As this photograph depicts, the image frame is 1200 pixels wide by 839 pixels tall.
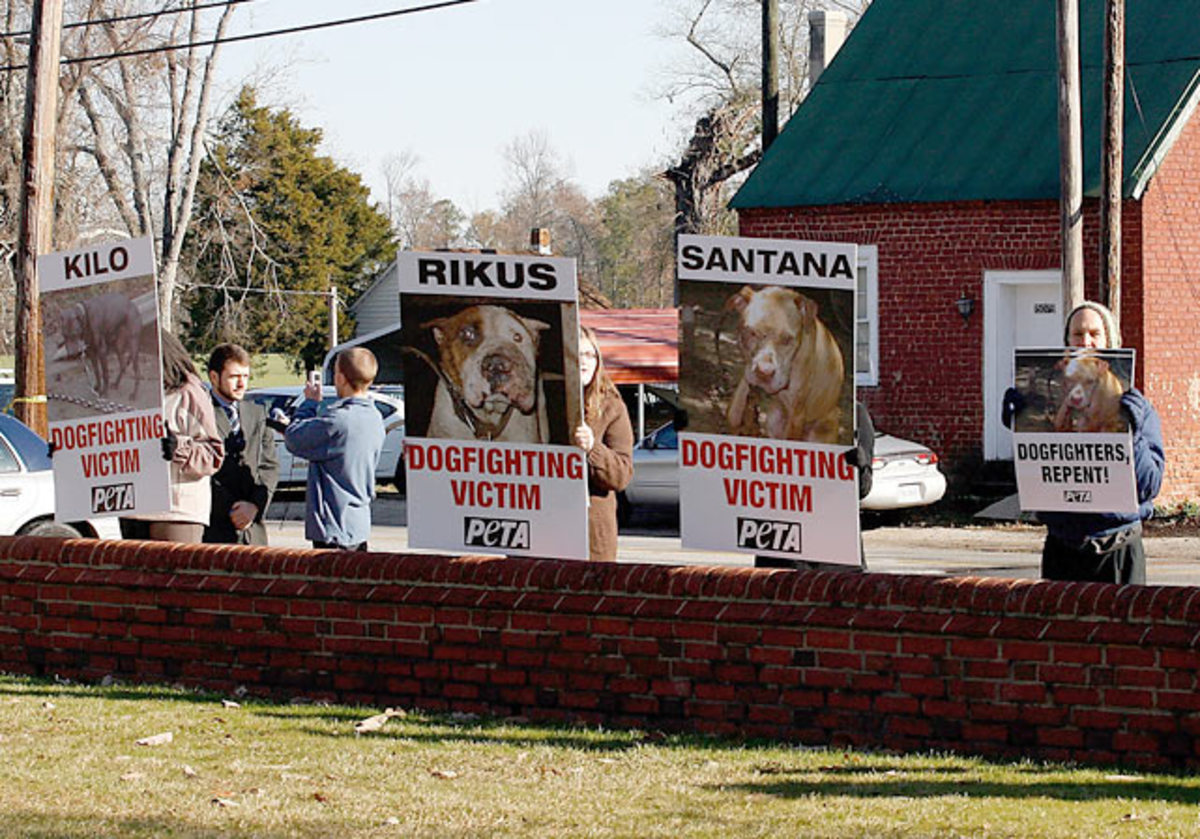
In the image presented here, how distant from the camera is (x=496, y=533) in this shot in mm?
8461

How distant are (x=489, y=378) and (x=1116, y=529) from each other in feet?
8.95

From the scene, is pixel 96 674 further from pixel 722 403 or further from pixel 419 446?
pixel 722 403

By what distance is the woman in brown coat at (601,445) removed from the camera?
834 centimetres

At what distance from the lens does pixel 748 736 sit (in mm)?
7988

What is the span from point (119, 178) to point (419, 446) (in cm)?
3961

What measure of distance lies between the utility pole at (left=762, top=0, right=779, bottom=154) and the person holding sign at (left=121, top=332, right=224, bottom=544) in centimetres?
1913

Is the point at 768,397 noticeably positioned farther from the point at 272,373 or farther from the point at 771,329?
the point at 272,373

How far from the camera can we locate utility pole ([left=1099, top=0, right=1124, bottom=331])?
19.5 metres

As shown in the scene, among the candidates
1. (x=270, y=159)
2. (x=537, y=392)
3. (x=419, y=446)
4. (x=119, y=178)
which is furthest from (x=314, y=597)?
(x=270, y=159)

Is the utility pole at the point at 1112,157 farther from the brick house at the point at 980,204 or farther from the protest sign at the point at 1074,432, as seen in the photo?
the protest sign at the point at 1074,432

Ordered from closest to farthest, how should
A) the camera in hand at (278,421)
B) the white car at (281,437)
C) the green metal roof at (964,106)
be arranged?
1. the camera in hand at (278,421)
2. the green metal roof at (964,106)
3. the white car at (281,437)

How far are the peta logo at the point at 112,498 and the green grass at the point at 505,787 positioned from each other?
1286 millimetres

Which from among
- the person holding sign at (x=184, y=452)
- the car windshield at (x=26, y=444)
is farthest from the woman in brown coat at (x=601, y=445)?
the car windshield at (x=26, y=444)

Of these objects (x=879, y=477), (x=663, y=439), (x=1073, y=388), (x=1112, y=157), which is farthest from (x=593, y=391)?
(x=663, y=439)
